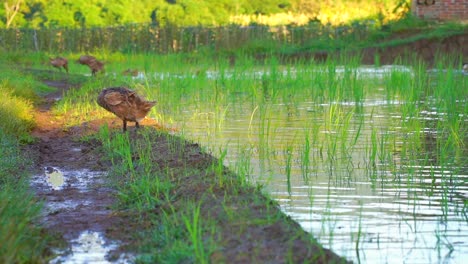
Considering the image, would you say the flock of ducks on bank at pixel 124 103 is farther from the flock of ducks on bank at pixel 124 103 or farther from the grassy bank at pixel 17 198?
the grassy bank at pixel 17 198

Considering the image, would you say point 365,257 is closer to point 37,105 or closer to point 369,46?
point 37,105

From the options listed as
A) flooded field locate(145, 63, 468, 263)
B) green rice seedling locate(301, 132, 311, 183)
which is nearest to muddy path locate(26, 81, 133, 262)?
flooded field locate(145, 63, 468, 263)

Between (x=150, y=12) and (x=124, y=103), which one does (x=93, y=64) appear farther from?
(x=150, y=12)

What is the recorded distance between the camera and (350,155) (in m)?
8.84

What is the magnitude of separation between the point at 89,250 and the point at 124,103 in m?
4.00

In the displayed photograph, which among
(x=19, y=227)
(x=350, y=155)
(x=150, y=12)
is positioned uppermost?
(x=19, y=227)

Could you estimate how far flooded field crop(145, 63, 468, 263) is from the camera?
5836mm

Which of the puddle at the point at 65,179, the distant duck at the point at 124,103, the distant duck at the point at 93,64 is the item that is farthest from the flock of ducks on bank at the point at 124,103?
the distant duck at the point at 93,64

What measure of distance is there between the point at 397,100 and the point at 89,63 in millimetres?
8072

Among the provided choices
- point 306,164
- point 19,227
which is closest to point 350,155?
point 306,164

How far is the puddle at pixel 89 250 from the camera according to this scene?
5.17m

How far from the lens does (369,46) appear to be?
27.7 m

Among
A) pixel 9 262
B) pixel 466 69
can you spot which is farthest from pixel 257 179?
pixel 466 69

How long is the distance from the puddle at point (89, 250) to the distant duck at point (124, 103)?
357 cm
